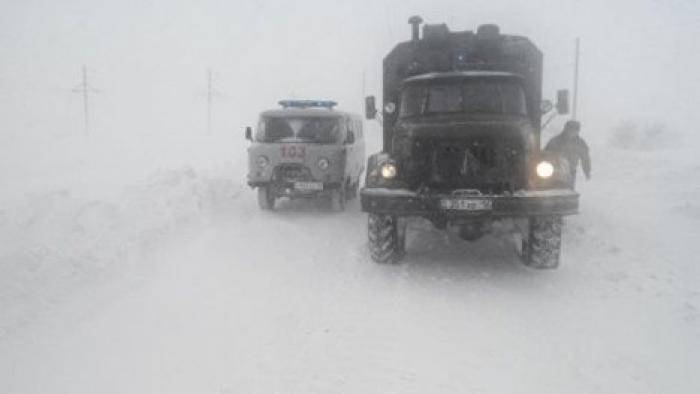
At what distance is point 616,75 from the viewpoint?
86625mm

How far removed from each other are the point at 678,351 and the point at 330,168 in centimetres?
716

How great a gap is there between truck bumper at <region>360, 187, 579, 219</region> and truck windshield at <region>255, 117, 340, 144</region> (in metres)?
4.86

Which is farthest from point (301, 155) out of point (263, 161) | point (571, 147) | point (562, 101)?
point (571, 147)

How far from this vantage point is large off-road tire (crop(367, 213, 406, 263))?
687cm

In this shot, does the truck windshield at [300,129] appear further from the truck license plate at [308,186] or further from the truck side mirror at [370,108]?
the truck side mirror at [370,108]

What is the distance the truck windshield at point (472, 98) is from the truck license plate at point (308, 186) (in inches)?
129

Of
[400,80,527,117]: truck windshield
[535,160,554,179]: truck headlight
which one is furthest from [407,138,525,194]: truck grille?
[400,80,527,117]: truck windshield

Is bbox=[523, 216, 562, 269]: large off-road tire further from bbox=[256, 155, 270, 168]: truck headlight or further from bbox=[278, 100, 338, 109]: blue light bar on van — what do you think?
bbox=[278, 100, 338, 109]: blue light bar on van

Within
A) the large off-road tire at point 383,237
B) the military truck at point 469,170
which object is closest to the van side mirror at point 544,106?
the military truck at point 469,170

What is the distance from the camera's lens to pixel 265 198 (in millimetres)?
10891

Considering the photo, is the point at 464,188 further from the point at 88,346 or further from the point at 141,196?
the point at 141,196

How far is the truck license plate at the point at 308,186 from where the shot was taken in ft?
34.7

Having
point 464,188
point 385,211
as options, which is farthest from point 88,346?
point 464,188

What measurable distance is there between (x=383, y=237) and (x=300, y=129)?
15.9 ft
